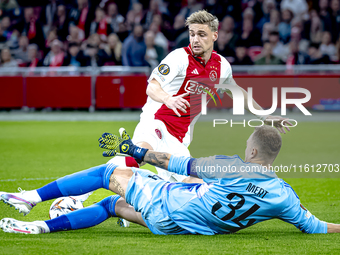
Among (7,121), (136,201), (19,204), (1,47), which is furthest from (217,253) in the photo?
(1,47)

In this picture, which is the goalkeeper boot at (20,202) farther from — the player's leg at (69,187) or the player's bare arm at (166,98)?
the player's bare arm at (166,98)

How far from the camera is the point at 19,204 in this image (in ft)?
14.1

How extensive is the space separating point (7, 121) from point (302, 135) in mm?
7851

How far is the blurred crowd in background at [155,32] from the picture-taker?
15.4 m

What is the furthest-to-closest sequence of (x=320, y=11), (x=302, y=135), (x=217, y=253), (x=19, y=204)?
1. (x=320, y=11)
2. (x=302, y=135)
3. (x=19, y=204)
4. (x=217, y=253)

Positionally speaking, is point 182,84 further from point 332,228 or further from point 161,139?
point 332,228

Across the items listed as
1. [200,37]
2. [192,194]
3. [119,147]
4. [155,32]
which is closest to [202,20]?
[200,37]

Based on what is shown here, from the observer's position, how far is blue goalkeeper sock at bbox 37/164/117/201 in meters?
4.26

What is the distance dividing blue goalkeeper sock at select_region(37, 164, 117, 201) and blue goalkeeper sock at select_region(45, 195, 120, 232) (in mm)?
185

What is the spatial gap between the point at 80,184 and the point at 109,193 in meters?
2.16

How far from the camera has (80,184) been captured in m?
4.26

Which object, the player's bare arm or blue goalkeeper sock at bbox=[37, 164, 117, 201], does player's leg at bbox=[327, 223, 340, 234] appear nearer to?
the player's bare arm

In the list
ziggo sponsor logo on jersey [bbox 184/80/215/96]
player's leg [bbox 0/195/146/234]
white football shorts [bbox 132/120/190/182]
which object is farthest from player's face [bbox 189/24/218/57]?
player's leg [bbox 0/195/146/234]

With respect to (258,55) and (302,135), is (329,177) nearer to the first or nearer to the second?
(302,135)
